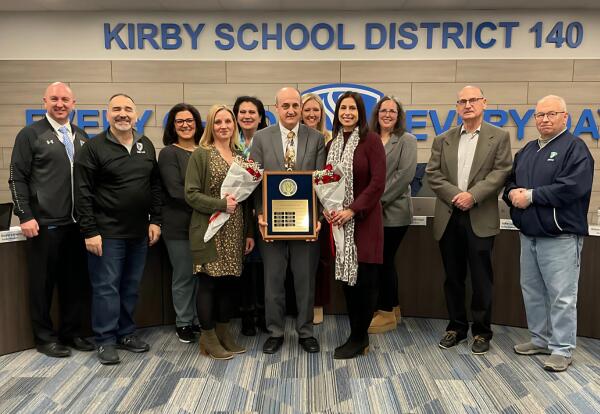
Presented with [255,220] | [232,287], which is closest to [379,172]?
→ [255,220]

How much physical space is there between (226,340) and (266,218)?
0.88m

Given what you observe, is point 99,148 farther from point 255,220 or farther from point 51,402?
point 51,402

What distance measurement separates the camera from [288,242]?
2.87 m

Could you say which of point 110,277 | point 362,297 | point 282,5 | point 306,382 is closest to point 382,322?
point 362,297

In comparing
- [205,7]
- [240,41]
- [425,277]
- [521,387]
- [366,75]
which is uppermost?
[205,7]

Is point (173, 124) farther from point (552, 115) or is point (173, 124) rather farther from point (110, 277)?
point (552, 115)

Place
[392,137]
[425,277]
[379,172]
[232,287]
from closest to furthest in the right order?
[379,172], [232,287], [392,137], [425,277]

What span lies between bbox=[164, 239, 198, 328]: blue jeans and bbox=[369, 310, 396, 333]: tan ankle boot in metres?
1.30

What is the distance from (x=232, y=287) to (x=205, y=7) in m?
3.79

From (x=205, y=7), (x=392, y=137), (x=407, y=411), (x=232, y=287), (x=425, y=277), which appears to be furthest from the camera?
(x=205, y=7)

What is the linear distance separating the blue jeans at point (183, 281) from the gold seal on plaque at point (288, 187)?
2.69 feet

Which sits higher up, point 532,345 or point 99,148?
point 99,148

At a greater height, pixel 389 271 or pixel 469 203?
pixel 469 203

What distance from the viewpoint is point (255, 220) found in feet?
9.72
